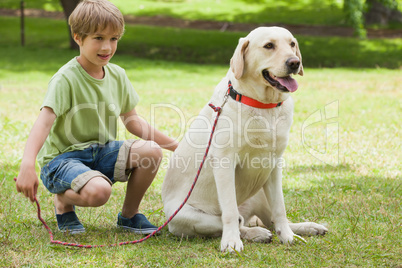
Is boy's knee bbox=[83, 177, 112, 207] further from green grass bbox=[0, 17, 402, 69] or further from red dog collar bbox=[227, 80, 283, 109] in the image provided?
green grass bbox=[0, 17, 402, 69]

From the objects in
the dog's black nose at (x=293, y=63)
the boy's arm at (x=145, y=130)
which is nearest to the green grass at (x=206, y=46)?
the boy's arm at (x=145, y=130)

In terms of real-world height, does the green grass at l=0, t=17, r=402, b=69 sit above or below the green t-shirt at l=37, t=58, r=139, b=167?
below

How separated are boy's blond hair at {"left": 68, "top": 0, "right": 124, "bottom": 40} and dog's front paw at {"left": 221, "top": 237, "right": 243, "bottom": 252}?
1555mm

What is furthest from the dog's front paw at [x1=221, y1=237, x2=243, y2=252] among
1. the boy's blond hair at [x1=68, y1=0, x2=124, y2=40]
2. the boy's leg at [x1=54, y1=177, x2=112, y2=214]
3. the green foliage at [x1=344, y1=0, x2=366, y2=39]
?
the green foliage at [x1=344, y1=0, x2=366, y2=39]

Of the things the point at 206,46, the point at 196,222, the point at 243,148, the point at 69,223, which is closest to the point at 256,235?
the point at 196,222

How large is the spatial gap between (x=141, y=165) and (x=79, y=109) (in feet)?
1.90

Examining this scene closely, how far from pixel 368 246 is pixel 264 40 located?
1414 mm

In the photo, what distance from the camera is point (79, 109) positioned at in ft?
11.4

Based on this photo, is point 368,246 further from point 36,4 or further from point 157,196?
point 36,4

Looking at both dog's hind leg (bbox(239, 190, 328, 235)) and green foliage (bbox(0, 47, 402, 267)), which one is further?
dog's hind leg (bbox(239, 190, 328, 235))

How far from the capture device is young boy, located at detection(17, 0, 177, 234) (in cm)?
329

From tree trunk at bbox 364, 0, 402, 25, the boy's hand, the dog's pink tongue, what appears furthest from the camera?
tree trunk at bbox 364, 0, 402, 25

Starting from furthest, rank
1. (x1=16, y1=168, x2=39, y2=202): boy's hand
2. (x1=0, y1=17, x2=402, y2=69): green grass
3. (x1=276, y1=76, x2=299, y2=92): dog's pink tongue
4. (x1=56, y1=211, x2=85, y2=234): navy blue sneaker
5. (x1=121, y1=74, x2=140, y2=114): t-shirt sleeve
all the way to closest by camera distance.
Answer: (x1=0, y1=17, x2=402, y2=69): green grass < (x1=121, y1=74, x2=140, y2=114): t-shirt sleeve < (x1=56, y1=211, x2=85, y2=234): navy blue sneaker < (x1=276, y1=76, x2=299, y2=92): dog's pink tongue < (x1=16, y1=168, x2=39, y2=202): boy's hand

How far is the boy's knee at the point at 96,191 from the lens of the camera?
3229mm
